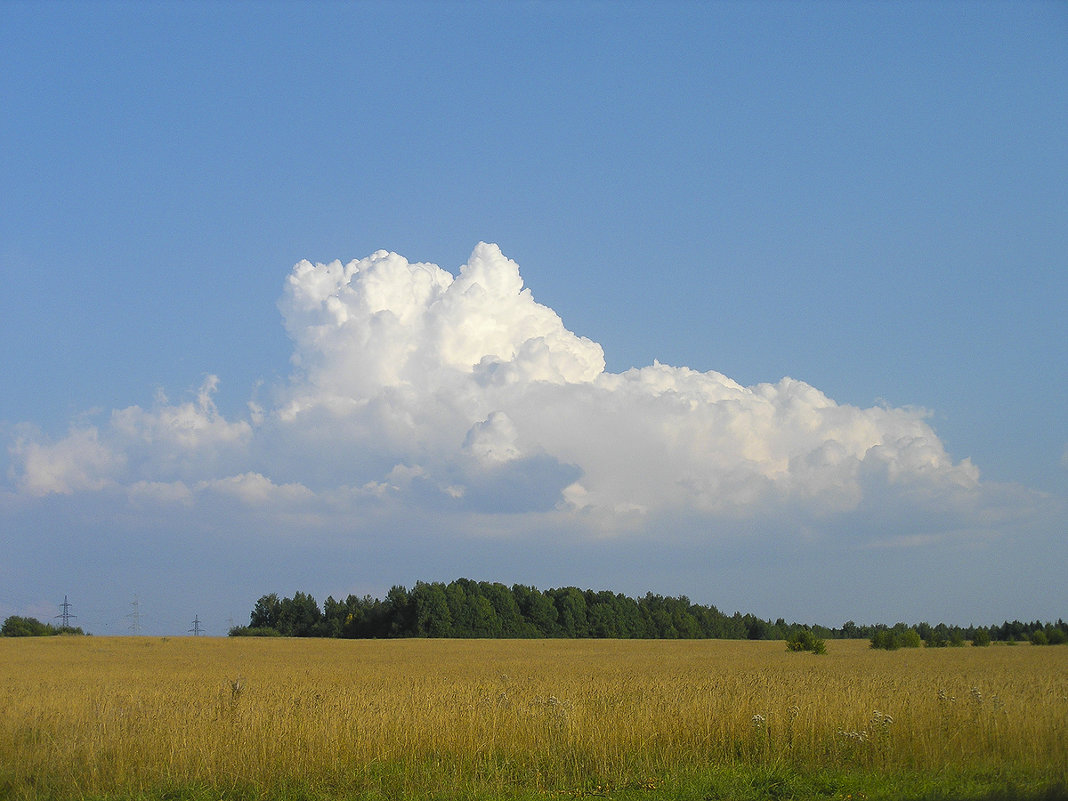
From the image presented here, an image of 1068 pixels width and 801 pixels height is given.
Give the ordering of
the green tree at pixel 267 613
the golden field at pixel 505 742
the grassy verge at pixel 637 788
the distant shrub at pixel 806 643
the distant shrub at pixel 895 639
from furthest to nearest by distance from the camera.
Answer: the green tree at pixel 267 613 < the distant shrub at pixel 895 639 < the distant shrub at pixel 806 643 < the golden field at pixel 505 742 < the grassy verge at pixel 637 788

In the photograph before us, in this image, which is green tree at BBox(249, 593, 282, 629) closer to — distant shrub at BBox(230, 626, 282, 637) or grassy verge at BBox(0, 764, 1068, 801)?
distant shrub at BBox(230, 626, 282, 637)

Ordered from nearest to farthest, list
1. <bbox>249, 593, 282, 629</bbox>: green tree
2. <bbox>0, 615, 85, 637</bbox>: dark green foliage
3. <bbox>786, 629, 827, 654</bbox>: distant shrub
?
<bbox>786, 629, 827, 654</bbox>: distant shrub, <bbox>0, 615, 85, 637</bbox>: dark green foliage, <bbox>249, 593, 282, 629</bbox>: green tree

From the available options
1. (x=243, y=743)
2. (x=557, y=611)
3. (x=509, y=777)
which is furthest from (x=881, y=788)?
(x=557, y=611)

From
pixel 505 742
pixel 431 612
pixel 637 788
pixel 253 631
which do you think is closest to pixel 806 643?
pixel 505 742

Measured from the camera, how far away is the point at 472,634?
99125 millimetres

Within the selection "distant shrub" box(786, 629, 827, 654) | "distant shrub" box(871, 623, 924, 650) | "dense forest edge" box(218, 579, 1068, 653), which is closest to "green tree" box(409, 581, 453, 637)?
"dense forest edge" box(218, 579, 1068, 653)

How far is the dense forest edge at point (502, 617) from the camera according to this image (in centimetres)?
9944

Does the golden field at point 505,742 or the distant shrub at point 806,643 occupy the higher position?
the golden field at point 505,742

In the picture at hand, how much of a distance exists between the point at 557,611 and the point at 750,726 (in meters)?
99.9

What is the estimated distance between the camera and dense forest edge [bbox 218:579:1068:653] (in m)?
99.4

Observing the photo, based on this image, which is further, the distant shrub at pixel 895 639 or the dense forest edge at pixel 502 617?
the dense forest edge at pixel 502 617

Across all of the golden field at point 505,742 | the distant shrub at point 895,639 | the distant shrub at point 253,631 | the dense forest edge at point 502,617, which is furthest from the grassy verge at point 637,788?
the distant shrub at point 253,631

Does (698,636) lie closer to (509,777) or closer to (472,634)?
(472,634)

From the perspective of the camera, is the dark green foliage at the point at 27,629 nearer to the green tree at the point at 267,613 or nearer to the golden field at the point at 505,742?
the green tree at the point at 267,613
